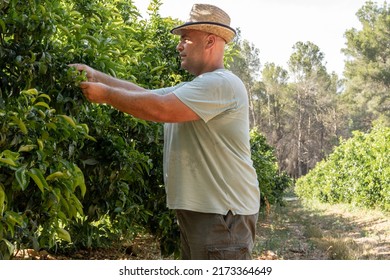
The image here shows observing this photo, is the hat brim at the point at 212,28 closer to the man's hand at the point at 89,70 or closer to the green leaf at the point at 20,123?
the man's hand at the point at 89,70

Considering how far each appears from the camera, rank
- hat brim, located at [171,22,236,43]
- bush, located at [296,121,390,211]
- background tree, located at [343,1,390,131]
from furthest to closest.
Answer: background tree, located at [343,1,390,131] < bush, located at [296,121,390,211] < hat brim, located at [171,22,236,43]

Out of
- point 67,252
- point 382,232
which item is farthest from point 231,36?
point 382,232

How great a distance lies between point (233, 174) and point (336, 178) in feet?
53.9

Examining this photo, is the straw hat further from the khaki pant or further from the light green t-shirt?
the khaki pant

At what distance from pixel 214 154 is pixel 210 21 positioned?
2.01 feet

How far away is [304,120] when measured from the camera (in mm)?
50312

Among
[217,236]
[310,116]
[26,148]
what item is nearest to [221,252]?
[217,236]

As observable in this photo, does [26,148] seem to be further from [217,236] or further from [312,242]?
[312,242]

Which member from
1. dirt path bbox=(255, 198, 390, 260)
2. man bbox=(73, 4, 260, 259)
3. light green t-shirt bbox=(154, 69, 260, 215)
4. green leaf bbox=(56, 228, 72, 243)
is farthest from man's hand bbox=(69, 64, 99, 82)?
dirt path bbox=(255, 198, 390, 260)

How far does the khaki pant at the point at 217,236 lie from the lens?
7.89ft

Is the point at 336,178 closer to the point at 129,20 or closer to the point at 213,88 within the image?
the point at 129,20

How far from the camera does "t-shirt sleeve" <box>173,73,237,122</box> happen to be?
233 cm

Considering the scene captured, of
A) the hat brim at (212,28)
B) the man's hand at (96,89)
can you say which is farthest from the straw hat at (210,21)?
the man's hand at (96,89)

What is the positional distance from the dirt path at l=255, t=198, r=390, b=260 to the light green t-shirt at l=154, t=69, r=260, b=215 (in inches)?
197
